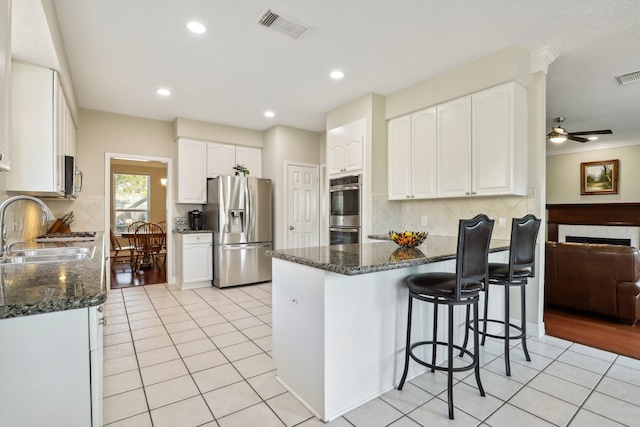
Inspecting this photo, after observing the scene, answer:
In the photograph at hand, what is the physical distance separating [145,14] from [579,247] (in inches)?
183

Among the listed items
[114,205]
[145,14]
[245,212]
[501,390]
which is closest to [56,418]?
[501,390]

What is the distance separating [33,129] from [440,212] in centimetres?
391

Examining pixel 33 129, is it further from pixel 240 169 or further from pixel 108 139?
pixel 240 169

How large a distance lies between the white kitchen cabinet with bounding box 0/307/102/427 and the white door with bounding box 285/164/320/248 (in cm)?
435

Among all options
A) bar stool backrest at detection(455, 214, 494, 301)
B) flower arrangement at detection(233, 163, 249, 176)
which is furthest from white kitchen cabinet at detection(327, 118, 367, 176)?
bar stool backrest at detection(455, 214, 494, 301)

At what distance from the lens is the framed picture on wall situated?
6383 mm

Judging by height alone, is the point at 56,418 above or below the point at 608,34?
below

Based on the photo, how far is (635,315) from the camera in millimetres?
3180

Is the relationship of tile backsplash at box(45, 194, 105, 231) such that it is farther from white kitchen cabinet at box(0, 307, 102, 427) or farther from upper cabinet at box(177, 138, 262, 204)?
white kitchen cabinet at box(0, 307, 102, 427)

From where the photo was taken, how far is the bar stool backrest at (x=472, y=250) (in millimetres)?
1826

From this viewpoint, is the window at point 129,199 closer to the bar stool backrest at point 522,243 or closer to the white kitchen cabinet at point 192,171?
the white kitchen cabinet at point 192,171

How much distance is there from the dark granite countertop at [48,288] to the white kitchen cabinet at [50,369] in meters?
0.03

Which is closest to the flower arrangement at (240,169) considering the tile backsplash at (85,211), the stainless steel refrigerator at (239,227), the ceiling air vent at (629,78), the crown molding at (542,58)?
the stainless steel refrigerator at (239,227)

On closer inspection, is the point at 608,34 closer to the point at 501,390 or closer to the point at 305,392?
the point at 501,390
